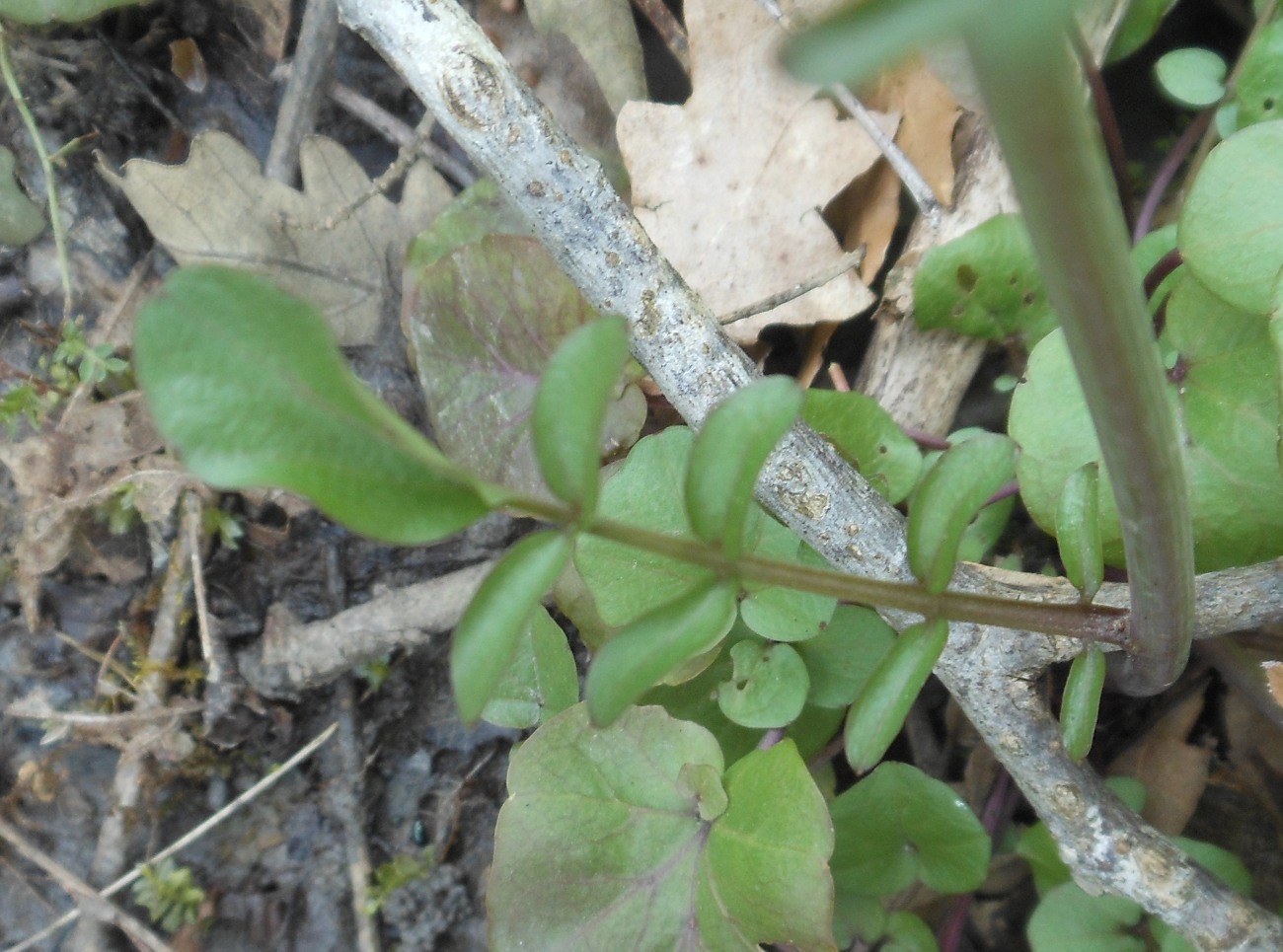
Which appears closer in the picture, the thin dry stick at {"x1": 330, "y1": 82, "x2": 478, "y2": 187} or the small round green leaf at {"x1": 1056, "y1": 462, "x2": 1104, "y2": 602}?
the small round green leaf at {"x1": 1056, "y1": 462, "x2": 1104, "y2": 602}

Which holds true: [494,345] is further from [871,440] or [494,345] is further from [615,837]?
[615,837]

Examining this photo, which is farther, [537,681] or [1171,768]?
[1171,768]

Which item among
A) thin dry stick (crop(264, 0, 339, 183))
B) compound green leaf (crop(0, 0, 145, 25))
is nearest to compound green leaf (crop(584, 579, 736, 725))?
thin dry stick (crop(264, 0, 339, 183))

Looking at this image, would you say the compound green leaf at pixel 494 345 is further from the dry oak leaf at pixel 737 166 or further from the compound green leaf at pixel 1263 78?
the compound green leaf at pixel 1263 78

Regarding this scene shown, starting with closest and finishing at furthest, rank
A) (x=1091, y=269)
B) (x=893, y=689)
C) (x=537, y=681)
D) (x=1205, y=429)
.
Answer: (x=1091, y=269), (x=893, y=689), (x=1205, y=429), (x=537, y=681)

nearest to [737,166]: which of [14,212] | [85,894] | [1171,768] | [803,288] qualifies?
[803,288]

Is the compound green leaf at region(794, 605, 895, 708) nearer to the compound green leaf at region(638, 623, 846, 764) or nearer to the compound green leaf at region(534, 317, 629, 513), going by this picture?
the compound green leaf at region(638, 623, 846, 764)

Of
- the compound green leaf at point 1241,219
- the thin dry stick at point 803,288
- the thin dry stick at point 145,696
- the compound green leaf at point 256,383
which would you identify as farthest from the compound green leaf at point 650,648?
the thin dry stick at point 145,696
